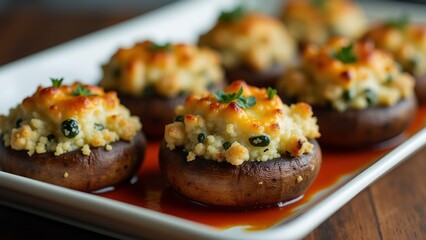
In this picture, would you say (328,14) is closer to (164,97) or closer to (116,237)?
(164,97)

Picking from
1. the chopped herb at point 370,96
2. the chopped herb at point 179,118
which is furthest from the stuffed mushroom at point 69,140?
the chopped herb at point 370,96

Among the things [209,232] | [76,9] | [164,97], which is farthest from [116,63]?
[76,9]

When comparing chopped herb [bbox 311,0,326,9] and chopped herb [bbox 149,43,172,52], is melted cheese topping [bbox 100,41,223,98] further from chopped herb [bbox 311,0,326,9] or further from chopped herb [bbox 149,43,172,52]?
chopped herb [bbox 311,0,326,9]

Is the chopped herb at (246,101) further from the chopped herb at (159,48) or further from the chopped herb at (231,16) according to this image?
the chopped herb at (231,16)

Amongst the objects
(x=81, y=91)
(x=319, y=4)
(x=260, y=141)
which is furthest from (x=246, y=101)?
(x=319, y=4)

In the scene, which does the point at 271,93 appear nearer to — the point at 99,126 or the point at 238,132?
the point at 238,132

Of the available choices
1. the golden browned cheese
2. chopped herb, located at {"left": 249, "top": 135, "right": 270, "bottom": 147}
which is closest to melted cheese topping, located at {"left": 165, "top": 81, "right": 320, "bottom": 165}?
chopped herb, located at {"left": 249, "top": 135, "right": 270, "bottom": 147}
